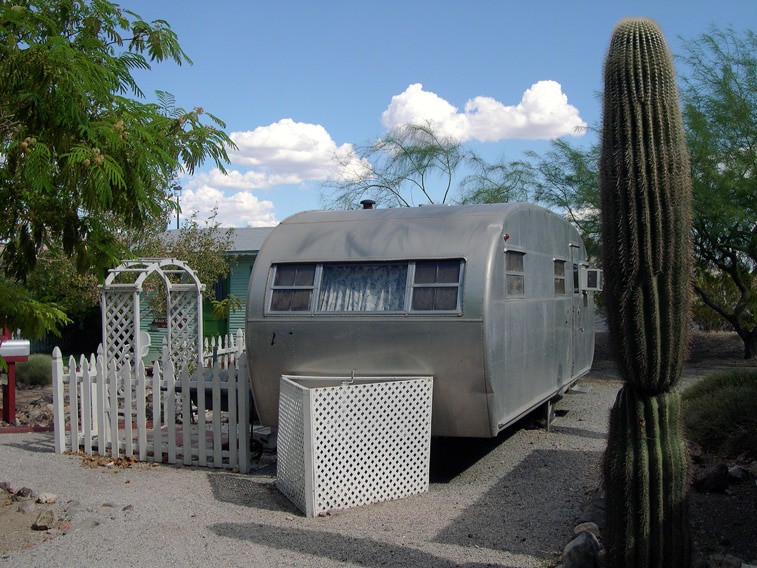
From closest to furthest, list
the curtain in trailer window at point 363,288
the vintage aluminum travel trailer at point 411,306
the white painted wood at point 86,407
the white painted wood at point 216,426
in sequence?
the vintage aluminum travel trailer at point 411,306 → the curtain in trailer window at point 363,288 → the white painted wood at point 216,426 → the white painted wood at point 86,407

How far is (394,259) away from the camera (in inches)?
303

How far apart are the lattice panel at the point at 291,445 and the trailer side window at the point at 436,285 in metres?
1.41

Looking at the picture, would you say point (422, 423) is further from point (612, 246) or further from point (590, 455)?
point (612, 246)

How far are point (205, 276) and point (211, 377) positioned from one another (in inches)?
409

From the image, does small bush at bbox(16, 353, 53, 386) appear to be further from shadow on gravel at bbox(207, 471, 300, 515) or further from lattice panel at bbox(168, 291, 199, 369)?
shadow on gravel at bbox(207, 471, 300, 515)

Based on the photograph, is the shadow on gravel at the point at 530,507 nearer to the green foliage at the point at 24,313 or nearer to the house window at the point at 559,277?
the house window at the point at 559,277

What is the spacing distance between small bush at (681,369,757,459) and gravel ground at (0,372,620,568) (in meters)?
1.12

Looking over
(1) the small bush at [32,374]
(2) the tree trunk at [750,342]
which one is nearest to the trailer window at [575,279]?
(2) the tree trunk at [750,342]

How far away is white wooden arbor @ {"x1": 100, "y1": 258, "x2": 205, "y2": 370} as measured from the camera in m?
10.6

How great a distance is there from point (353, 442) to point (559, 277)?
4.58 m

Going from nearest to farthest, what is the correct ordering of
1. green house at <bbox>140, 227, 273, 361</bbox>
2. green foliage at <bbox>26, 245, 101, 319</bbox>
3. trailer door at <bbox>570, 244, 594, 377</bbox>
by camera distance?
trailer door at <bbox>570, 244, 594, 377</bbox>, green foliage at <bbox>26, 245, 101, 319</bbox>, green house at <bbox>140, 227, 273, 361</bbox>

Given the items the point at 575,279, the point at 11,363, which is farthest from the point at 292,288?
the point at 11,363

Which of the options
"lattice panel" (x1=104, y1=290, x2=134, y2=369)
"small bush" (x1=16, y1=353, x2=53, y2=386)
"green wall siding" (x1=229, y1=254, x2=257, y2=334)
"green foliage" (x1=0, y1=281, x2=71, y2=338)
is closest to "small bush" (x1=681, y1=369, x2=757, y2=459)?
"green foliage" (x1=0, y1=281, x2=71, y2=338)

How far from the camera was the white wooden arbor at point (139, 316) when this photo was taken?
10.6 metres
